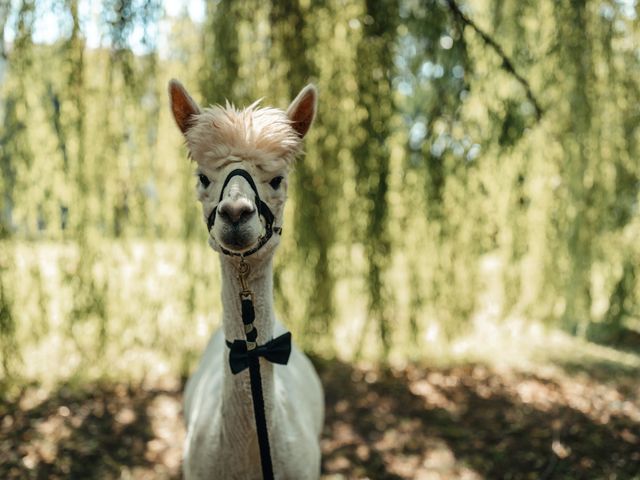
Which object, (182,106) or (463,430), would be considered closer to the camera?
(182,106)

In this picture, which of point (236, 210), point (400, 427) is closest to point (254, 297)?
point (236, 210)

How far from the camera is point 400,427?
4.28 m

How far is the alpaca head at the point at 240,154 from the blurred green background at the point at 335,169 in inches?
84.5

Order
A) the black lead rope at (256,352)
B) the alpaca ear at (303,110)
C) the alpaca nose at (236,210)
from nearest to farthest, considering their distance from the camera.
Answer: the alpaca nose at (236,210) → the black lead rope at (256,352) → the alpaca ear at (303,110)

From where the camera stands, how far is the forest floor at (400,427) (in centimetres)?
361

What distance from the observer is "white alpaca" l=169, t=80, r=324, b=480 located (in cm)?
153

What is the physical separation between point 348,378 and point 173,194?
91.1 inches

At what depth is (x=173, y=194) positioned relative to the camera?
448 cm

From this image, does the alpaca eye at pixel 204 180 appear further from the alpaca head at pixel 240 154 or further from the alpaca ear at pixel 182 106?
the alpaca ear at pixel 182 106

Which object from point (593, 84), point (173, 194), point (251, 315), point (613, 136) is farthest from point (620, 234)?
point (251, 315)

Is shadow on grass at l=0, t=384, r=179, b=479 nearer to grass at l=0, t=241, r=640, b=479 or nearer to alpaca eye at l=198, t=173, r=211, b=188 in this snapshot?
grass at l=0, t=241, r=640, b=479

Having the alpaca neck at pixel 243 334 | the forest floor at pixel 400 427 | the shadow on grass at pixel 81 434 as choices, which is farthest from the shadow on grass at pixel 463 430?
the alpaca neck at pixel 243 334

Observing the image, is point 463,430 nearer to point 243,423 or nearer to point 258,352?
point 243,423

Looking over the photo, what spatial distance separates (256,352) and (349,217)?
9.70 ft
